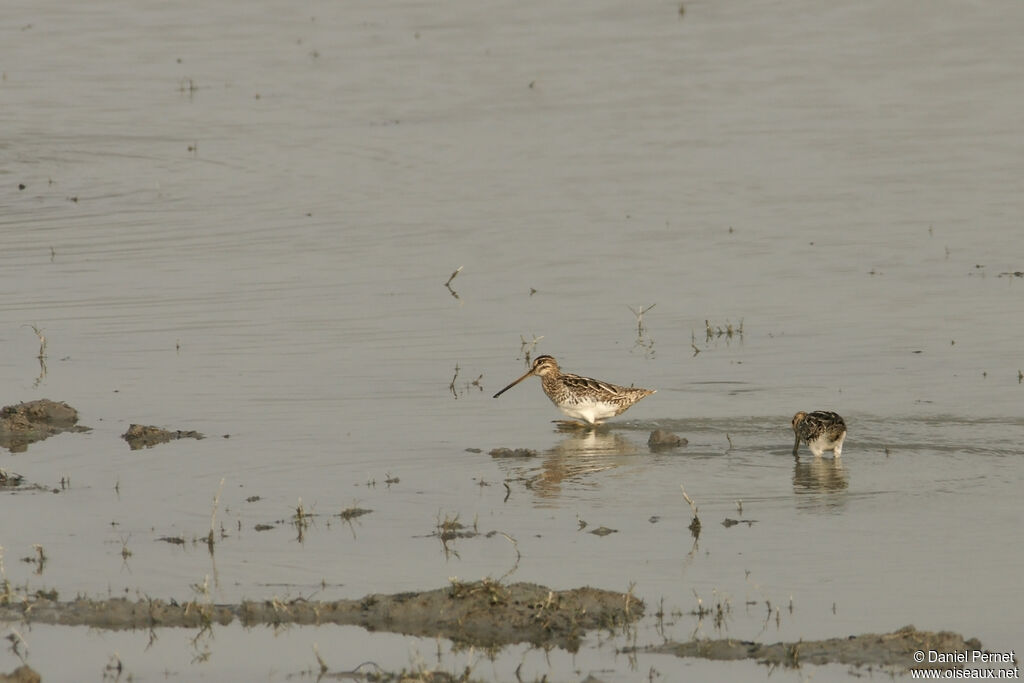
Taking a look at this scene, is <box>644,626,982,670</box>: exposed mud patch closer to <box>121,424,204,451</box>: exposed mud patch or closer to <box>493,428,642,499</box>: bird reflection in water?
<box>493,428,642,499</box>: bird reflection in water

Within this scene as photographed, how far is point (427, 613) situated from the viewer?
968 centimetres

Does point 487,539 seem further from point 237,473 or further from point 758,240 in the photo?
point 758,240

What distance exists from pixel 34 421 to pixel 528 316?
607 centimetres

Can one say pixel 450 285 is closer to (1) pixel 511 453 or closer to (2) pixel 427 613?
(1) pixel 511 453

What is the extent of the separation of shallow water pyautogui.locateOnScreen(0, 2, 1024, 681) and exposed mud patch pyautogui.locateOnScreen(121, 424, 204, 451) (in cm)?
16

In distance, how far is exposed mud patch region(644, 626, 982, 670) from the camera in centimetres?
900

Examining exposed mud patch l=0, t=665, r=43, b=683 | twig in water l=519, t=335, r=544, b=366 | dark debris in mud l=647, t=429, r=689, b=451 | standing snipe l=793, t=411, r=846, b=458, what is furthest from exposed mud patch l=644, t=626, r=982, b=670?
twig in water l=519, t=335, r=544, b=366

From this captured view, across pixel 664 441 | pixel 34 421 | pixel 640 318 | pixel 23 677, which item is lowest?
pixel 23 677

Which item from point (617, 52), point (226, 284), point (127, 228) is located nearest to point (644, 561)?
point (226, 284)

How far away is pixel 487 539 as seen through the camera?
11.4m

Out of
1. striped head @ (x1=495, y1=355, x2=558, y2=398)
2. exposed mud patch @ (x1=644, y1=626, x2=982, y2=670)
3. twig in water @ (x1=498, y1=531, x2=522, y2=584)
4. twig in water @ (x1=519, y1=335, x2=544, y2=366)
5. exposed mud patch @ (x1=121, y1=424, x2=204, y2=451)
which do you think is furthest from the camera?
twig in water @ (x1=519, y1=335, x2=544, y2=366)

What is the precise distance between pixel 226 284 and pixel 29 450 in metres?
Result: 6.80

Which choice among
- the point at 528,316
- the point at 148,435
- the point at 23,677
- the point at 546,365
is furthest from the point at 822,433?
the point at 23,677

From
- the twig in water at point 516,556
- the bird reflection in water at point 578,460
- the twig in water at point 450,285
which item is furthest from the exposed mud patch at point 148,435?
the twig in water at point 450,285
